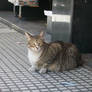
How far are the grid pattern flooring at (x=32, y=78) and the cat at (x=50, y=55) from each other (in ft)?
0.48

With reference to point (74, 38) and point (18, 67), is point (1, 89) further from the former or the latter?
point (74, 38)

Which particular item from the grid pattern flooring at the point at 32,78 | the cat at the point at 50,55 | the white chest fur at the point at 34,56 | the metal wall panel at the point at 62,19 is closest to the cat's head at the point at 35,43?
the cat at the point at 50,55

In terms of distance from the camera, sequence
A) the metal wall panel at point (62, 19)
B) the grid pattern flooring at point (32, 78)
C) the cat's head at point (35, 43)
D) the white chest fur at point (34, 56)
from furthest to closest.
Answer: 1. the metal wall panel at point (62, 19)
2. the white chest fur at point (34, 56)
3. the cat's head at point (35, 43)
4. the grid pattern flooring at point (32, 78)

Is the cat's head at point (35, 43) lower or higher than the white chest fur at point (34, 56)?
higher

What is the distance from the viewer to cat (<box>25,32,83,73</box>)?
21.0 feet

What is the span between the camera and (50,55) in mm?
6676

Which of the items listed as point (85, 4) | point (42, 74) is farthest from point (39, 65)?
point (85, 4)

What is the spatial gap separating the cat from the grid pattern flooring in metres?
0.15

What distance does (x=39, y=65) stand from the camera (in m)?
6.57

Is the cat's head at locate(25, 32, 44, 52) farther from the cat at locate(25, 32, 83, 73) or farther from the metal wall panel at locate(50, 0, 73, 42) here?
the metal wall panel at locate(50, 0, 73, 42)

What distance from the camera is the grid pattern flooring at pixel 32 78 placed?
569 cm

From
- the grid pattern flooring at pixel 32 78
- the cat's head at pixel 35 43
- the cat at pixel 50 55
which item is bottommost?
the grid pattern flooring at pixel 32 78

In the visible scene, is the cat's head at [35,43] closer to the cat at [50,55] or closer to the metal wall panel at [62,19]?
the cat at [50,55]

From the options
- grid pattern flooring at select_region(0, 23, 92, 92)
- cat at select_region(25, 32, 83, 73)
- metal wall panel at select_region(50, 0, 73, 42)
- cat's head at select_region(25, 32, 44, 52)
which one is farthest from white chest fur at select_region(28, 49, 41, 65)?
metal wall panel at select_region(50, 0, 73, 42)
